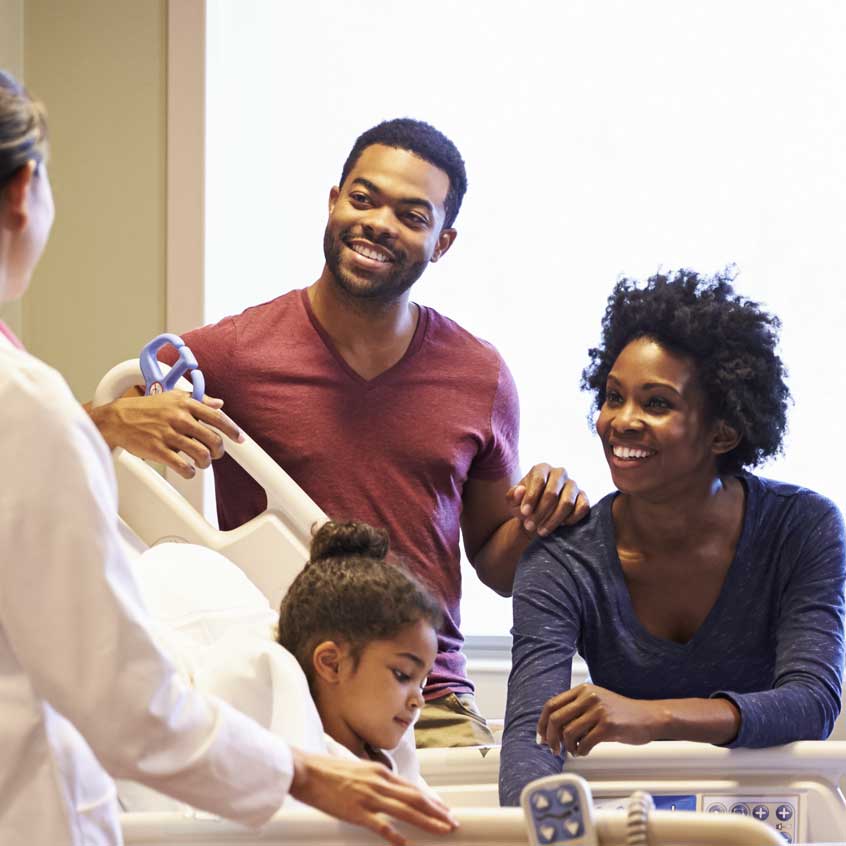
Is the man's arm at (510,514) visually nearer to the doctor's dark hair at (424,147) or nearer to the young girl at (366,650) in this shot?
the young girl at (366,650)

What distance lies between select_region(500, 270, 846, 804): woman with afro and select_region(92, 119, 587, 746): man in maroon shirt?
1.07 feet

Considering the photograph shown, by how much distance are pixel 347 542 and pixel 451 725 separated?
1.69 ft

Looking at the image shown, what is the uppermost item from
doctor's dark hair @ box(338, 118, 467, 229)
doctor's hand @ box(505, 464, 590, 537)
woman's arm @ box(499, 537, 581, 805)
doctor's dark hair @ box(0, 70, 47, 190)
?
doctor's dark hair @ box(0, 70, 47, 190)

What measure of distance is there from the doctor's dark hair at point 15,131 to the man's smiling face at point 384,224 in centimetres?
126

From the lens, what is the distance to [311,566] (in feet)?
5.48

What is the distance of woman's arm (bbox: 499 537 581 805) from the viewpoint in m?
1.64

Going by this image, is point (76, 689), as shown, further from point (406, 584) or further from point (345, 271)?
point (345, 271)

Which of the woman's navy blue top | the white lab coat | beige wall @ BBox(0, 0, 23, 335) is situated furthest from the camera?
beige wall @ BBox(0, 0, 23, 335)

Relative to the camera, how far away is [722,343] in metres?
1.91

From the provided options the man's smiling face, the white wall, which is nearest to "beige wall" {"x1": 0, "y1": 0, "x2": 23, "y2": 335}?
the white wall

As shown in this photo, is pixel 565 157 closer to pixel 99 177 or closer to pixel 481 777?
pixel 99 177

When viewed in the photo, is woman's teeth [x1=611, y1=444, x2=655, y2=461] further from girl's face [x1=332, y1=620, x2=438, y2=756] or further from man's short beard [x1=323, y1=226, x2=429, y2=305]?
man's short beard [x1=323, y1=226, x2=429, y2=305]

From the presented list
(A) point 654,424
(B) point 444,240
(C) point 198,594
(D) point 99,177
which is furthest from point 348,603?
(D) point 99,177

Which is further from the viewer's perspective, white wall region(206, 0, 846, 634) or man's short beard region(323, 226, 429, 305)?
white wall region(206, 0, 846, 634)
